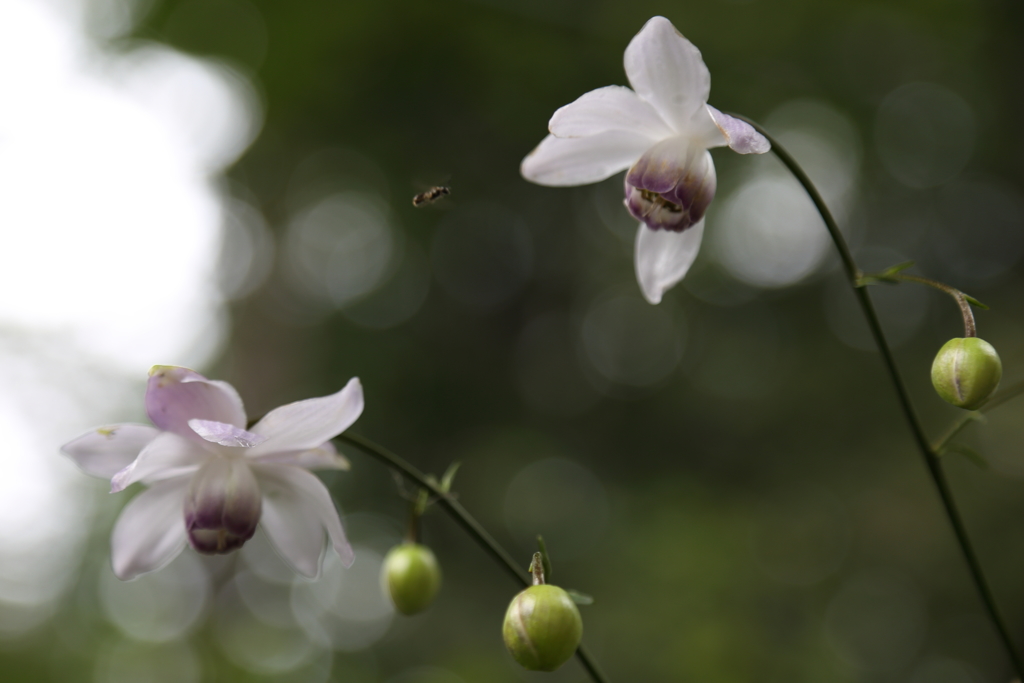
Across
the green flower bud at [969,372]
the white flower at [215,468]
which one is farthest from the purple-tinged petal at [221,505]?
the green flower bud at [969,372]

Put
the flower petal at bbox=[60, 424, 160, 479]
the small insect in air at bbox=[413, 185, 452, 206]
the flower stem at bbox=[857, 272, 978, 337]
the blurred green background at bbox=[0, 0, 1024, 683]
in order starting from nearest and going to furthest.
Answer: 1. the flower stem at bbox=[857, 272, 978, 337]
2. the flower petal at bbox=[60, 424, 160, 479]
3. the small insect in air at bbox=[413, 185, 452, 206]
4. the blurred green background at bbox=[0, 0, 1024, 683]

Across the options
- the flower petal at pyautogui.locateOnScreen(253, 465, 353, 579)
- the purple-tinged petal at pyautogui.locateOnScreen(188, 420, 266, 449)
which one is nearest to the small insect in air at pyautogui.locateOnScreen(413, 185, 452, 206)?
the flower petal at pyautogui.locateOnScreen(253, 465, 353, 579)

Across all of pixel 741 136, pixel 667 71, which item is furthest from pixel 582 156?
pixel 741 136

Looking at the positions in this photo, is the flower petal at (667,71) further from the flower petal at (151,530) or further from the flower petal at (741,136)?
the flower petal at (151,530)

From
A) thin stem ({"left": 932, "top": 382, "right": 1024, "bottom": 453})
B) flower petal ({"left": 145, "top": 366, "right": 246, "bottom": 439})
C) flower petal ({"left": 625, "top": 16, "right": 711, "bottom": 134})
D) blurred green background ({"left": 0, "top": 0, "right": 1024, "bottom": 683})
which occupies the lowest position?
blurred green background ({"left": 0, "top": 0, "right": 1024, "bottom": 683})

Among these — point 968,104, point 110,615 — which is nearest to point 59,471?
point 110,615

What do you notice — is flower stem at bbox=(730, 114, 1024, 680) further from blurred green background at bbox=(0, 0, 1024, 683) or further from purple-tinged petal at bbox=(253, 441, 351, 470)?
blurred green background at bbox=(0, 0, 1024, 683)
